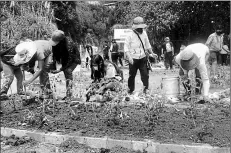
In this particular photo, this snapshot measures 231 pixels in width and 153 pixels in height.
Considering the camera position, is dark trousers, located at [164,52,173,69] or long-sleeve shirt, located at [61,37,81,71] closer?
long-sleeve shirt, located at [61,37,81,71]

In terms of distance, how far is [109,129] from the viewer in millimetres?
5289

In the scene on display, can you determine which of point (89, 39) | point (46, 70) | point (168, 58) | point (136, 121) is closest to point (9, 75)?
point (46, 70)

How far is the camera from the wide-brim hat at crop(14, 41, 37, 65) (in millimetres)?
7254

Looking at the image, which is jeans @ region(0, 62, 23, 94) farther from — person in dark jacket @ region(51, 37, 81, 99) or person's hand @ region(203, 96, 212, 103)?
person's hand @ region(203, 96, 212, 103)

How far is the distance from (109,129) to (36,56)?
2842 mm

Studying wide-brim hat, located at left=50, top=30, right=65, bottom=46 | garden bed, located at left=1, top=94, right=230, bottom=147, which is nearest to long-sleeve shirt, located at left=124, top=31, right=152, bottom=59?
wide-brim hat, located at left=50, top=30, right=65, bottom=46

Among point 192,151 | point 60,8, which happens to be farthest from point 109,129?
point 60,8

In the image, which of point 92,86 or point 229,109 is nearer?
point 229,109

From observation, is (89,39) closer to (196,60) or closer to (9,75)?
Answer: (9,75)

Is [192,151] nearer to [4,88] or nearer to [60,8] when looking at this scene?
[4,88]

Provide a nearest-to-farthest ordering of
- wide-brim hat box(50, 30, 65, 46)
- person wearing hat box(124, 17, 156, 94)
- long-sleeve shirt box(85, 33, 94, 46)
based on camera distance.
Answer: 1. wide-brim hat box(50, 30, 65, 46)
2. person wearing hat box(124, 17, 156, 94)
3. long-sleeve shirt box(85, 33, 94, 46)

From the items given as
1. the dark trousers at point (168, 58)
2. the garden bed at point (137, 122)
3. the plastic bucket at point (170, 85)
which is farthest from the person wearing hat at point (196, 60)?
the dark trousers at point (168, 58)

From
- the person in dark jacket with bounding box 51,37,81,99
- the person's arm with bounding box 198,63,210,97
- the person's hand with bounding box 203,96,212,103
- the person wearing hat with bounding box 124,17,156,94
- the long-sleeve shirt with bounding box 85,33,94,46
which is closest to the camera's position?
the person's hand with bounding box 203,96,212,103

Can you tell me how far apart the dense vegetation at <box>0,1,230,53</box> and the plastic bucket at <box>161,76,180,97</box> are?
1314 cm
